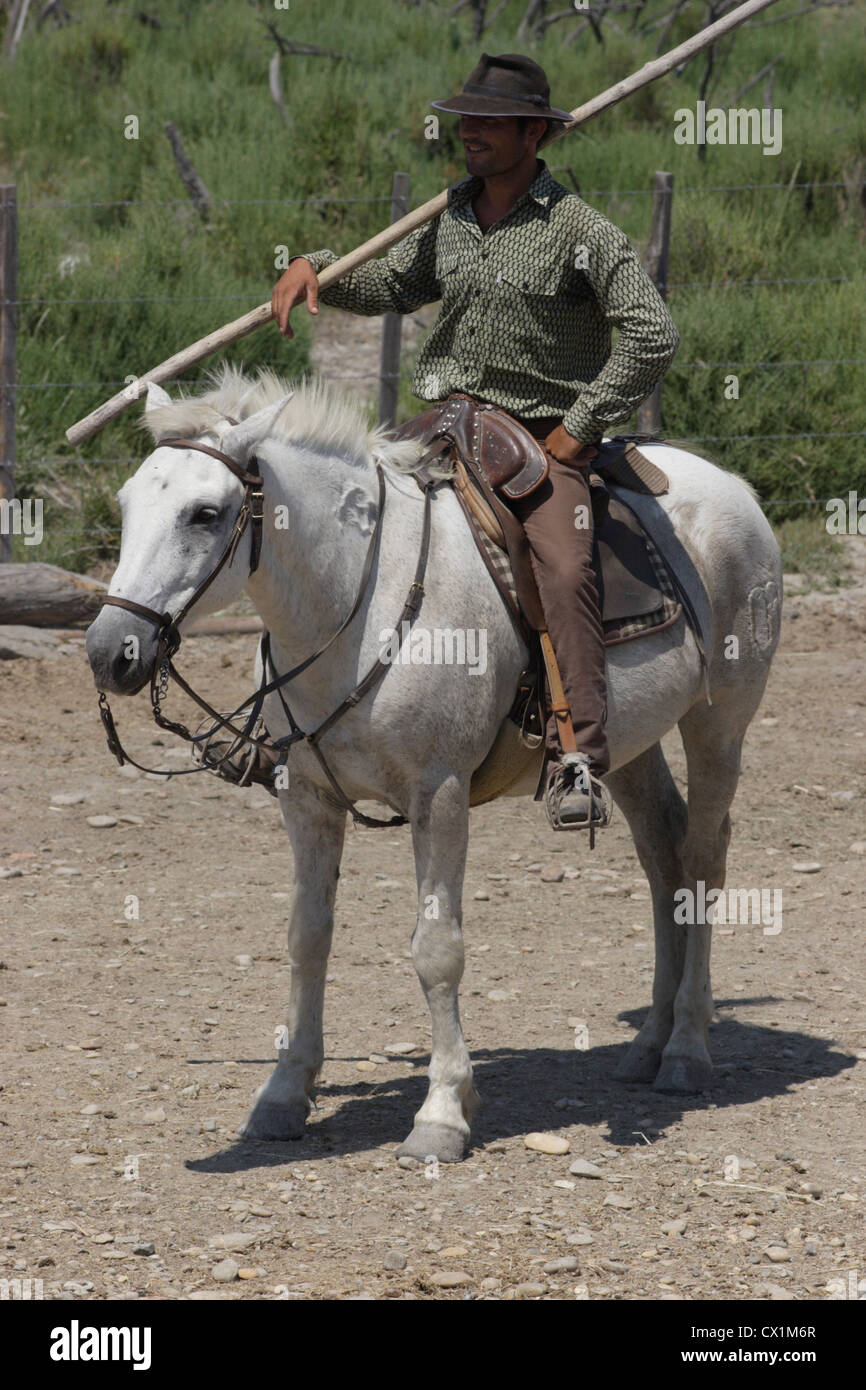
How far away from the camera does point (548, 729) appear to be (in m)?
4.46

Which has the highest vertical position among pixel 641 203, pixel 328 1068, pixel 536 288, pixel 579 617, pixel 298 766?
pixel 641 203

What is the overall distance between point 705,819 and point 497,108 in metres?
2.36

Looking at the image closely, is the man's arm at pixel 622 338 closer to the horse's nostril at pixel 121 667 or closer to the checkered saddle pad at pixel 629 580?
the checkered saddle pad at pixel 629 580

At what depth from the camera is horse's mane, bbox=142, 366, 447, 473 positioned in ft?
12.9

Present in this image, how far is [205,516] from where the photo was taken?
381cm

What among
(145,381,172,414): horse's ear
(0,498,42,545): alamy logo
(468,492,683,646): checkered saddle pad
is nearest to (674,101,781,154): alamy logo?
(0,498,42,545): alamy logo

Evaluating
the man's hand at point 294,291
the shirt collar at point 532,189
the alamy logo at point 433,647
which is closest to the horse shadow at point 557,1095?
the alamy logo at point 433,647

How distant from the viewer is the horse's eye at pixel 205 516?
149 inches

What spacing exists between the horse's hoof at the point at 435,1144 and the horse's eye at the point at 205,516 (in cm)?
181

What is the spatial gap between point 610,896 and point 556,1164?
2.41 meters

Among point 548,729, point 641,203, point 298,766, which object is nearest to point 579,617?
point 548,729

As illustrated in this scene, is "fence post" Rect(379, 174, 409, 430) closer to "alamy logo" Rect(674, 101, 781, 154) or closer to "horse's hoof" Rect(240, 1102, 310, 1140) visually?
"alamy logo" Rect(674, 101, 781, 154)

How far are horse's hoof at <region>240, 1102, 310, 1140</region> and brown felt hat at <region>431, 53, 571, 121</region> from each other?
9.40ft
